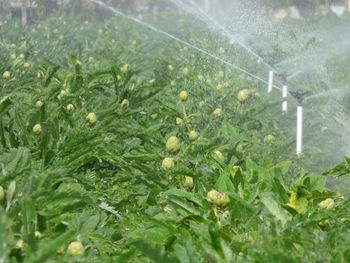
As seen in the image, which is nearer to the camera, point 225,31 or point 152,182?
point 152,182

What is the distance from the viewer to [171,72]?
301 inches

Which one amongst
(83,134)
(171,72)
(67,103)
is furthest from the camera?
(171,72)

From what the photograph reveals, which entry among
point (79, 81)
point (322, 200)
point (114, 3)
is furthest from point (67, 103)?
point (114, 3)

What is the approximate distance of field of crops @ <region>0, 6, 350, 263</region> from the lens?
72.1 inches

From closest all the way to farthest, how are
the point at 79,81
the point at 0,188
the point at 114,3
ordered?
the point at 0,188 → the point at 79,81 → the point at 114,3

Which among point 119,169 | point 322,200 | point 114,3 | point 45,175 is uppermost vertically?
point 45,175

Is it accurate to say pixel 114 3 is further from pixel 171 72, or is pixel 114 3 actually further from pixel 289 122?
pixel 289 122

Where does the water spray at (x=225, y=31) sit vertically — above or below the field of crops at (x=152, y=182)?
below

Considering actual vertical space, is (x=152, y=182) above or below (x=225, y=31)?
above

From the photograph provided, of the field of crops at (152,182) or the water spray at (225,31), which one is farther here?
the water spray at (225,31)

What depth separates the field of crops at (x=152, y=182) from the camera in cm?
183

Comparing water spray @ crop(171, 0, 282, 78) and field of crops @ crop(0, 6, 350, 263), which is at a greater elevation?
field of crops @ crop(0, 6, 350, 263)

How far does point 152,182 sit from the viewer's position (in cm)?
279

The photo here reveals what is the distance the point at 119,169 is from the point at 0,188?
4.52ft
